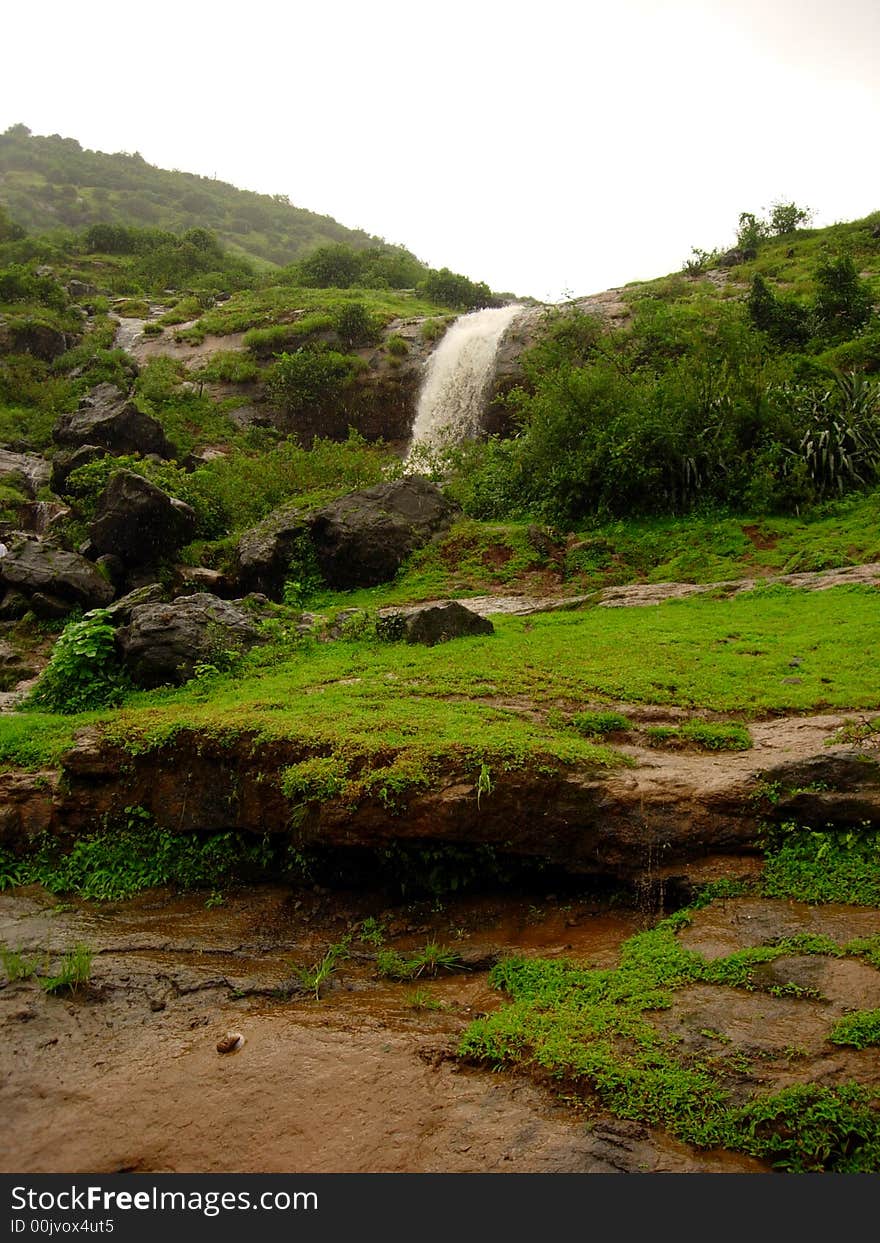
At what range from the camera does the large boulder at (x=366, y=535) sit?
52.6 feet

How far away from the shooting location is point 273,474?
20.2 metres

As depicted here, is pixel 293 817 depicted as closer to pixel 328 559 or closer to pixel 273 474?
pixel 328 559

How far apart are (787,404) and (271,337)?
24.5 m

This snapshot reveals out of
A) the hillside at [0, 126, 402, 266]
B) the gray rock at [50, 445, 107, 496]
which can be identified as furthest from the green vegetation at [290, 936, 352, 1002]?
the hillside at [0, 126, 402, 266]

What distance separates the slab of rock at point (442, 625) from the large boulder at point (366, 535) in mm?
4685

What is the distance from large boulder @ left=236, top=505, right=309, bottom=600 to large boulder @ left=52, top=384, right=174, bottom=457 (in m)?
9.84

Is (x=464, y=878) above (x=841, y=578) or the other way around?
the other way around

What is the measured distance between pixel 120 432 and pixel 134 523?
9520 mm

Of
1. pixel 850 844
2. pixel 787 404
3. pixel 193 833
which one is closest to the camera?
pixel 850 844

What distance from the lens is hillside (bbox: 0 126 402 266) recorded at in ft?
249

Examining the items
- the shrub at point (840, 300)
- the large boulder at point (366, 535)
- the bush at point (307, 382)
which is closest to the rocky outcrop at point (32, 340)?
the bush at point (307, 382)

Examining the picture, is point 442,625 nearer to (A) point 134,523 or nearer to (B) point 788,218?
(A) point 134,523

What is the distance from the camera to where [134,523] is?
16219mm
